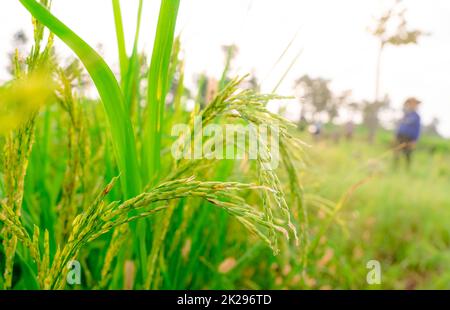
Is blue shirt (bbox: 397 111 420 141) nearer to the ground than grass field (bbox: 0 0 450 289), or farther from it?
farther from it

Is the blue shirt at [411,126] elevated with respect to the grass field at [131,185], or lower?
elevated

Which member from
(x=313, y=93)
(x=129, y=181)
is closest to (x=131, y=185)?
(x=129, y=181)

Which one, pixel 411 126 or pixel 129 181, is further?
pixel 411 126

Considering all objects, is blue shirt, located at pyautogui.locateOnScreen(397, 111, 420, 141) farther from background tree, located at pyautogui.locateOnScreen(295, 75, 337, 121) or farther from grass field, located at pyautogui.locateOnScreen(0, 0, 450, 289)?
grass field, located at pyautogui.locateOnScreen(0, 0, 450, 289)

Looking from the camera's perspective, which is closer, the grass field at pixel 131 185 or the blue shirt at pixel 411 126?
the grass field at pixel 131 185

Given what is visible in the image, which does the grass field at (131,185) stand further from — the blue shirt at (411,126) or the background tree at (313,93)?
the blue shirt at (411,126)

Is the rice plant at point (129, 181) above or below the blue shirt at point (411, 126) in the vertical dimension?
below

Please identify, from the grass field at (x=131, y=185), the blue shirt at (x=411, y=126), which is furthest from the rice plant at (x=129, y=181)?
the blue shirt at (x=411, y=126)

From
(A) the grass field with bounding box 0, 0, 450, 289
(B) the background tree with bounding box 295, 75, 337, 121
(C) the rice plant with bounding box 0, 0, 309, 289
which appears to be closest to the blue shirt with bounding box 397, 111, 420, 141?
(B) the background tree with bounding box 295, 75, 337, 121

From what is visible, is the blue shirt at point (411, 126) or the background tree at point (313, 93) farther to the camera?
the blue shirt at point (411, 126)

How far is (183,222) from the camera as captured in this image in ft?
2.81

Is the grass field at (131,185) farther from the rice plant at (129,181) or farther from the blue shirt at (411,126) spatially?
the blue shirt at (411,126)

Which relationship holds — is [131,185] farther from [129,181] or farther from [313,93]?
[313,93]
